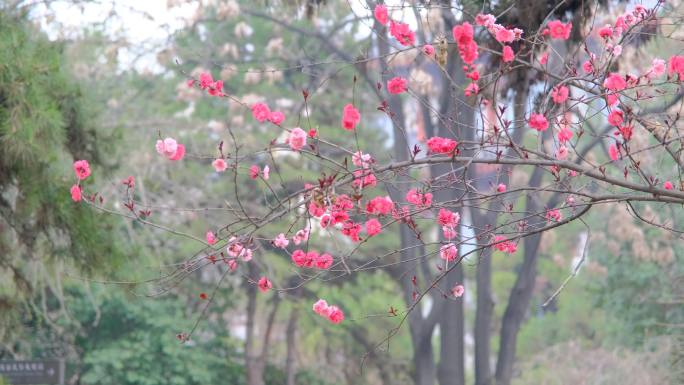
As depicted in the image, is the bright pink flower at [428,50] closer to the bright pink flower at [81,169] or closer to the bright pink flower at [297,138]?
the bright pink flower at [297,138]

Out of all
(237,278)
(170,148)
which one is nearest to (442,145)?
(170,148)

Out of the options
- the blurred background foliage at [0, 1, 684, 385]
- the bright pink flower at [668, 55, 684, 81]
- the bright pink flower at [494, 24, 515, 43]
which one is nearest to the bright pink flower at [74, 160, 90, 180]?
the bright pink flower at [494, 24, 515, 43]

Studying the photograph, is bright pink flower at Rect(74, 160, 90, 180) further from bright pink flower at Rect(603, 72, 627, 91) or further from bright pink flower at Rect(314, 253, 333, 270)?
bright pink flower at Rect(603, 72, 627, 91)

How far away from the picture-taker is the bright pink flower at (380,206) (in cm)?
618

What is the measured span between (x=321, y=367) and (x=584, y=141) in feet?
27.2

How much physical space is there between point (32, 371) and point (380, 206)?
849cm

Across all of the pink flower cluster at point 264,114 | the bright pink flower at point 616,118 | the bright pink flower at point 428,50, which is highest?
the bright pink flower at point 428,50

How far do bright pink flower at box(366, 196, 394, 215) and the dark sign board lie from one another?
8.17m

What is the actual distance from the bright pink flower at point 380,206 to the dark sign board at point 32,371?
817 cm

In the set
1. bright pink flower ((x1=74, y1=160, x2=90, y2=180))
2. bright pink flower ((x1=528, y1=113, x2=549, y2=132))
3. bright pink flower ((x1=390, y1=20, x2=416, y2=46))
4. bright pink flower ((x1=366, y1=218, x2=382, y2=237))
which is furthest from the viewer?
bright pink flower ((x1=74, y1=160, x2=90, y2=180))

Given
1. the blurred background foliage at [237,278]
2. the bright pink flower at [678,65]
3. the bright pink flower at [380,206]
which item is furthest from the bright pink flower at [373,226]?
the blurred background foliage at [237,278]

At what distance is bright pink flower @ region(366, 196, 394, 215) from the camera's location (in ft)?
20.3

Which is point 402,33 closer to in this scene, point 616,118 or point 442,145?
point 442,145

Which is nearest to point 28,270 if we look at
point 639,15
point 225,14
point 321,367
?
point 225,14
